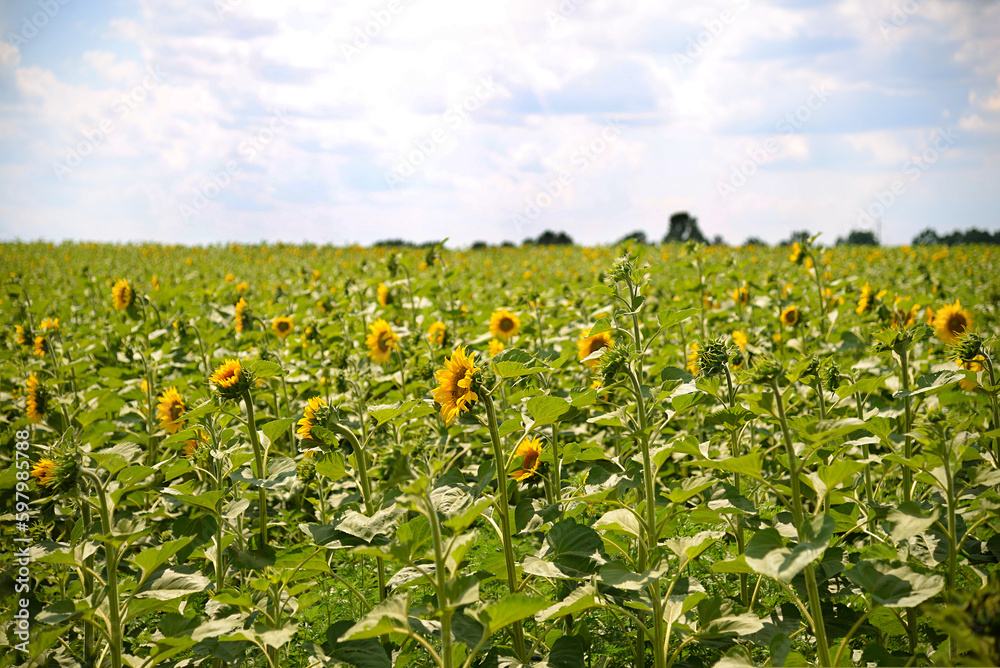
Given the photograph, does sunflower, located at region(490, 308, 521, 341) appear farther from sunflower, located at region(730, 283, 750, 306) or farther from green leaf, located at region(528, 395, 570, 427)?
sunflower, located at region(730, 283, 750, 306)

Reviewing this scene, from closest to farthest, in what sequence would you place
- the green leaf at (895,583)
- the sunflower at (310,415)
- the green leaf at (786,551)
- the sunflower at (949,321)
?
the green leaf at (786,551) → the green leaf at (895,583) → the sunflower at (310,415) → the sunflower at (949,321)

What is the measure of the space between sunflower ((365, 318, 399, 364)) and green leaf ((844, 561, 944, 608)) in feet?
9.85

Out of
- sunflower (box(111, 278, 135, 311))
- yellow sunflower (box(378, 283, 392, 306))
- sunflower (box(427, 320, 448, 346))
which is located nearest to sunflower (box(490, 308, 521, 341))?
sunflower (box(427, 320, 448, 346))

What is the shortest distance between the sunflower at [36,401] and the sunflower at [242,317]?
1601mm

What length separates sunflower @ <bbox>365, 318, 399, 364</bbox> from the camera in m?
4.06

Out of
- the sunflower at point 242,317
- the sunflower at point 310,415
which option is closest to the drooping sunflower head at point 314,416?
the sunflower at point 310,415

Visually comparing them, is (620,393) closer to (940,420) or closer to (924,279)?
(940,420)

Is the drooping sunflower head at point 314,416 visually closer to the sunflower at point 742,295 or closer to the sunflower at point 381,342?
the sunflower at point 381,342

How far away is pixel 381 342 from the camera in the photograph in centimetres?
409

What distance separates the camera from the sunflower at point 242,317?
4752mm

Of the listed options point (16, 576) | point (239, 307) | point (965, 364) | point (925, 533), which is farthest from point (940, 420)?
point (239, 307)

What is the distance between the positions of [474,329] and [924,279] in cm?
457

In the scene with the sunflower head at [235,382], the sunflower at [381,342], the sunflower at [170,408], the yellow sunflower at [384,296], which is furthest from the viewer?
the yellow sunflower at [384,296]

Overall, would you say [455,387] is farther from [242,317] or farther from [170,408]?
[242,317]
